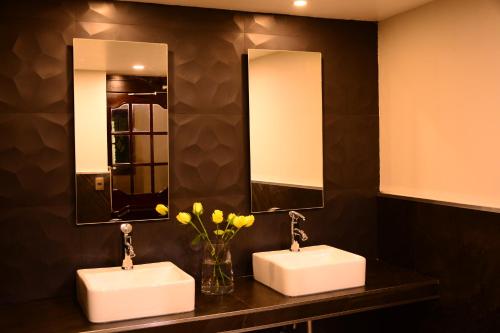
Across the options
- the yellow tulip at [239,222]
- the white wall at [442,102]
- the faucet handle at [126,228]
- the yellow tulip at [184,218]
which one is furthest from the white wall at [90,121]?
the white wall at [442,102]

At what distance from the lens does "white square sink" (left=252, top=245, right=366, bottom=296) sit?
2377mm

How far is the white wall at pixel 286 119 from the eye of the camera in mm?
2793

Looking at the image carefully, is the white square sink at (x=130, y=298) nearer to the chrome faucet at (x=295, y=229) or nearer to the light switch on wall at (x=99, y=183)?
the light switch on wall at (x=99, y=183)

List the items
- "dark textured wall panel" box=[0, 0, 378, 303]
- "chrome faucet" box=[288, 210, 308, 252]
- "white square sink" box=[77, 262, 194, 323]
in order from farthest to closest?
"chrome faucet" box=[288, 210, 308, 252] → "dark textured wall panel" box=[0, 0, 378, 303] → "white square sink" box=[77, 262, 194, 323]

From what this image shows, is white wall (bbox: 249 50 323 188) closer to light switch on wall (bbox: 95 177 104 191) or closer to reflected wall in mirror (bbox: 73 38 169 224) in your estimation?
reflected wall in mirror (bbox: 73 38 169 224)

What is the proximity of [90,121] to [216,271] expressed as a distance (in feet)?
3.03

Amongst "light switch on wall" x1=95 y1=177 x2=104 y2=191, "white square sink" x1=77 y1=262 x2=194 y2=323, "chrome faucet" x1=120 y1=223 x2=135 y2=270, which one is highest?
"light switch on wall" x1=95 y1=177 x2=104 y2=191

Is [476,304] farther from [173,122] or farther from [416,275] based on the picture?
[173,122]

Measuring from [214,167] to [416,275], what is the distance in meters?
1.20

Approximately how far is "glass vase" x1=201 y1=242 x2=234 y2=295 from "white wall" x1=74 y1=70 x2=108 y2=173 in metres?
0.65

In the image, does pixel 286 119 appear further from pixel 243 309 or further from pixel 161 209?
pixel 243 309

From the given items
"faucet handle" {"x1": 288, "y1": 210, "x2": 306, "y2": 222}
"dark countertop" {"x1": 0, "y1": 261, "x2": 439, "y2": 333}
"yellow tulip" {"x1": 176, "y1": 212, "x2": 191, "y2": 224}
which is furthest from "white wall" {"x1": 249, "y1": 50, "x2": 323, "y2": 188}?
"dark countertop" {"x1": 0, "y1": 261, "x2": 439, "y2": 333}

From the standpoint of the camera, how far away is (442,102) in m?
2.65

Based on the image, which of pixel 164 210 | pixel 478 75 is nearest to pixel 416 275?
pixel 478 75
